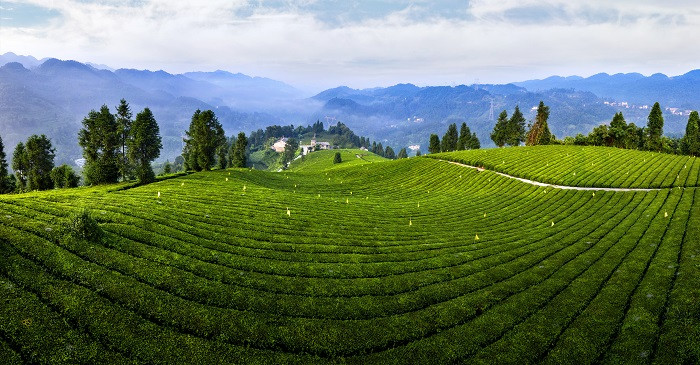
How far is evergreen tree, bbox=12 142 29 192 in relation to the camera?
68.6 m

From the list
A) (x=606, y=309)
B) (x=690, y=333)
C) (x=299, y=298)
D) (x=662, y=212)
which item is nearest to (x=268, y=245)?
(x=299, y=298)

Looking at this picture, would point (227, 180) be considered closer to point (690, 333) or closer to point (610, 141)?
point (690, 333)

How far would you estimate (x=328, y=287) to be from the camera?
73.5 ft

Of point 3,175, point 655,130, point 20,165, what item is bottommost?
point 3,175

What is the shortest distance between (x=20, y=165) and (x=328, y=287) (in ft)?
271

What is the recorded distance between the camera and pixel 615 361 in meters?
16.0

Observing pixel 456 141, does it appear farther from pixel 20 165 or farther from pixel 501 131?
pixel 20 165

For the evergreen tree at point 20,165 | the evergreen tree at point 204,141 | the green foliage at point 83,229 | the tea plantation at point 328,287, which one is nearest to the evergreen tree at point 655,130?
the tea plantation at point 328,287

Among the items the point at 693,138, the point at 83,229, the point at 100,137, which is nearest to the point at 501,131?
the point at 693,138

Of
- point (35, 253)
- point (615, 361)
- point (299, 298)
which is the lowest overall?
point (615, 361)

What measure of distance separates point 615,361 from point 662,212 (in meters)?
37.7

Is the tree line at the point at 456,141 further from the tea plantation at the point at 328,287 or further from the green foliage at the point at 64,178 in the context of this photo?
the green foliage at the point at 64,178

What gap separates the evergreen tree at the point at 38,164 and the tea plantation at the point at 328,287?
4643 cm

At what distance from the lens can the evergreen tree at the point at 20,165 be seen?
68.6 m
